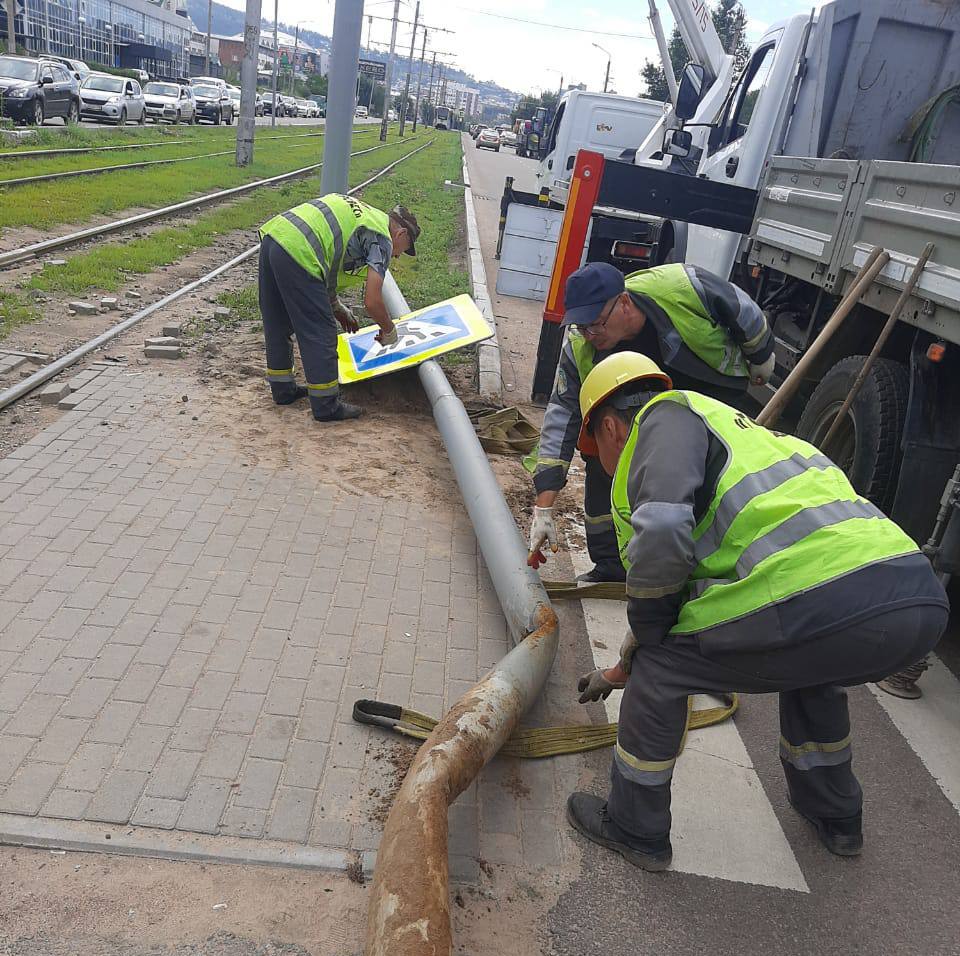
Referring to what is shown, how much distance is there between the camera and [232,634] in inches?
141

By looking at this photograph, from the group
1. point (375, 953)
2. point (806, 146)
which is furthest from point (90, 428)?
point (806, 146)

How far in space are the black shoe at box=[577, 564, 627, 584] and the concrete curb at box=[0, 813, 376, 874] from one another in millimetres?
2160

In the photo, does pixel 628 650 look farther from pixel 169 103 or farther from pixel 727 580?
pixel 169 103

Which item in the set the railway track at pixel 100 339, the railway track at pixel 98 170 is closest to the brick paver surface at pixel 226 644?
the railway track at pixel 100 339

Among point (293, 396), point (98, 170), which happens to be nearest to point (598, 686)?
point (293, 396)

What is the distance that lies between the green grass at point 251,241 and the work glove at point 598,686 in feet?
19.8

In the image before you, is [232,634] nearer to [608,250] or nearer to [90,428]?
[90,428]

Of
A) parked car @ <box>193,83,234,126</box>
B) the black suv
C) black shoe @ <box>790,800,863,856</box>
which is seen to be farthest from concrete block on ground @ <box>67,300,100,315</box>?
parked car @ <box>193,83,234,126</box>

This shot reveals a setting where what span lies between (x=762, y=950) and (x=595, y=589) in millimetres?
2025

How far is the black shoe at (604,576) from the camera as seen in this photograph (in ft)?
14.7

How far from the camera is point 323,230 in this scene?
5.68m

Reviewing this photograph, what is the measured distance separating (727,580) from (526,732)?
1133 millimetres

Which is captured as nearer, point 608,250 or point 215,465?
point 215,465

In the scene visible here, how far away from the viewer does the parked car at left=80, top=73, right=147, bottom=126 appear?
1041 inches
